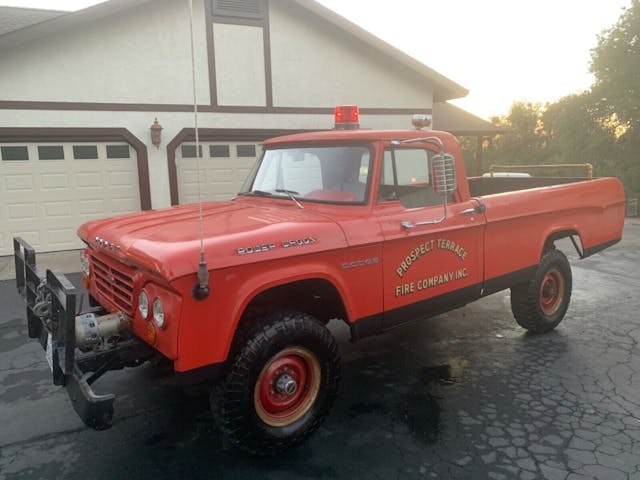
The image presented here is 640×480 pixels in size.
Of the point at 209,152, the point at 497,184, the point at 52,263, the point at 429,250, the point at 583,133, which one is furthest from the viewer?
the point at 583,133

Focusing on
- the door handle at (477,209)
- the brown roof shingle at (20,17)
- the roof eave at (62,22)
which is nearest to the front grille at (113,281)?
the door handle at (477,209)

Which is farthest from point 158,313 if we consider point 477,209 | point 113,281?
point 477,209

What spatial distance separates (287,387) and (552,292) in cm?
348

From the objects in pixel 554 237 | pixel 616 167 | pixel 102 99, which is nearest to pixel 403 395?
pixel 554 237

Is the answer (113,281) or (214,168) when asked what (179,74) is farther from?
(113,281)

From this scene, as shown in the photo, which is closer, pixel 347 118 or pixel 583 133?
pixel 347 118

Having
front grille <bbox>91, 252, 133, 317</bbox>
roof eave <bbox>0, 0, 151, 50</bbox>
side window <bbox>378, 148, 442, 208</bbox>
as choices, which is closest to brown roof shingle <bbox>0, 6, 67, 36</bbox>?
roof eave <bbox>0, 0, 151, 50</bbox>

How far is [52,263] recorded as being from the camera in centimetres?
973

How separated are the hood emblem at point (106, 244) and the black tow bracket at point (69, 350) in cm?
34

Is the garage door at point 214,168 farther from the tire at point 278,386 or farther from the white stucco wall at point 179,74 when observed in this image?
the tire at point 278,386

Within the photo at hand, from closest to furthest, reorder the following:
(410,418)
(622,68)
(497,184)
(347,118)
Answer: (410,418) < (347,118) < (497,184) < (622,68)

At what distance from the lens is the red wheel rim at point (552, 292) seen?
17.5 feet

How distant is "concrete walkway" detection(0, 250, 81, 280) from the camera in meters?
8.98

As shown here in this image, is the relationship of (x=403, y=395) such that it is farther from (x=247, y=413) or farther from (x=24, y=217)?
(x=24, y=217)
